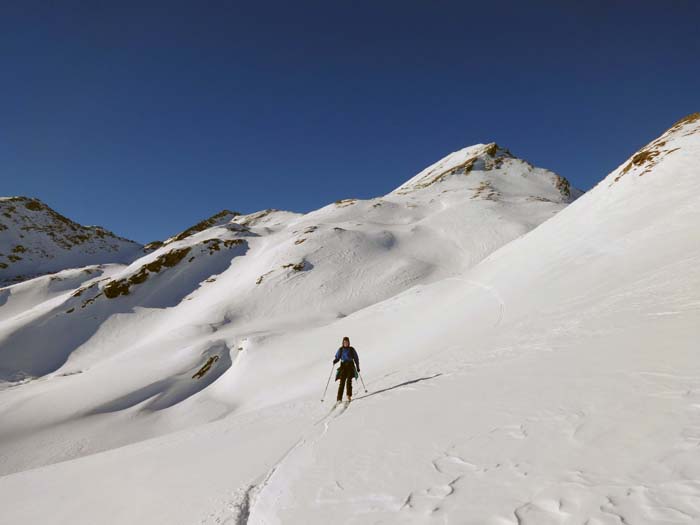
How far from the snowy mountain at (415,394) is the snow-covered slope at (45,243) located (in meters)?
66.1

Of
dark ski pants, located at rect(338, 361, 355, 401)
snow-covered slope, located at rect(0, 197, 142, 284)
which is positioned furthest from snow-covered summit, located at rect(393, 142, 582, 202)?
snow-covered slope, located at rect(0, 197, 142, 284)

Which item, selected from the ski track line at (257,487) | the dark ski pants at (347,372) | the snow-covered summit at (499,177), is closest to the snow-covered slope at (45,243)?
the snow-covered summit at (499,177)

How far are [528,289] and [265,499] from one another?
61.4ft

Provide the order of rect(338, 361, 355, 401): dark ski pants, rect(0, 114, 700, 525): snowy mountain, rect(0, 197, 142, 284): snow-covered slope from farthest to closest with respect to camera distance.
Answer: rect(0, 197, 142, 284): snow-covered slope
rect(338, 361, 355, 401): dark ski pants
rect(0, 114, 700, 525): snowy mountain

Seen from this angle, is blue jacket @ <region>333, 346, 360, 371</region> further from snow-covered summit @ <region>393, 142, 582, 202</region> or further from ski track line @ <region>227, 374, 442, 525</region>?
snow-covered summit @ <region>393, 142, 582, 202</region>

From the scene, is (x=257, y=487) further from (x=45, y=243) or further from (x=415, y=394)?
(x=45, y=243)

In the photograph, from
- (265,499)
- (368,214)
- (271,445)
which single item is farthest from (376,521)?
(368,214)

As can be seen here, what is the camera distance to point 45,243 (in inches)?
4567

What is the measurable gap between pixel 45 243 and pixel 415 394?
142 metres

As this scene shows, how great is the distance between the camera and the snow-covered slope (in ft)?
347

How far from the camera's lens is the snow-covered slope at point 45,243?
10575cm

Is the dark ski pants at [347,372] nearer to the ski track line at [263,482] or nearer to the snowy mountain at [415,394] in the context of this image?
the snowy mountain at [415,394]

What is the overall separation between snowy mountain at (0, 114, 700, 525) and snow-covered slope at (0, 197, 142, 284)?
217 feet

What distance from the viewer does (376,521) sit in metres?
4.50
